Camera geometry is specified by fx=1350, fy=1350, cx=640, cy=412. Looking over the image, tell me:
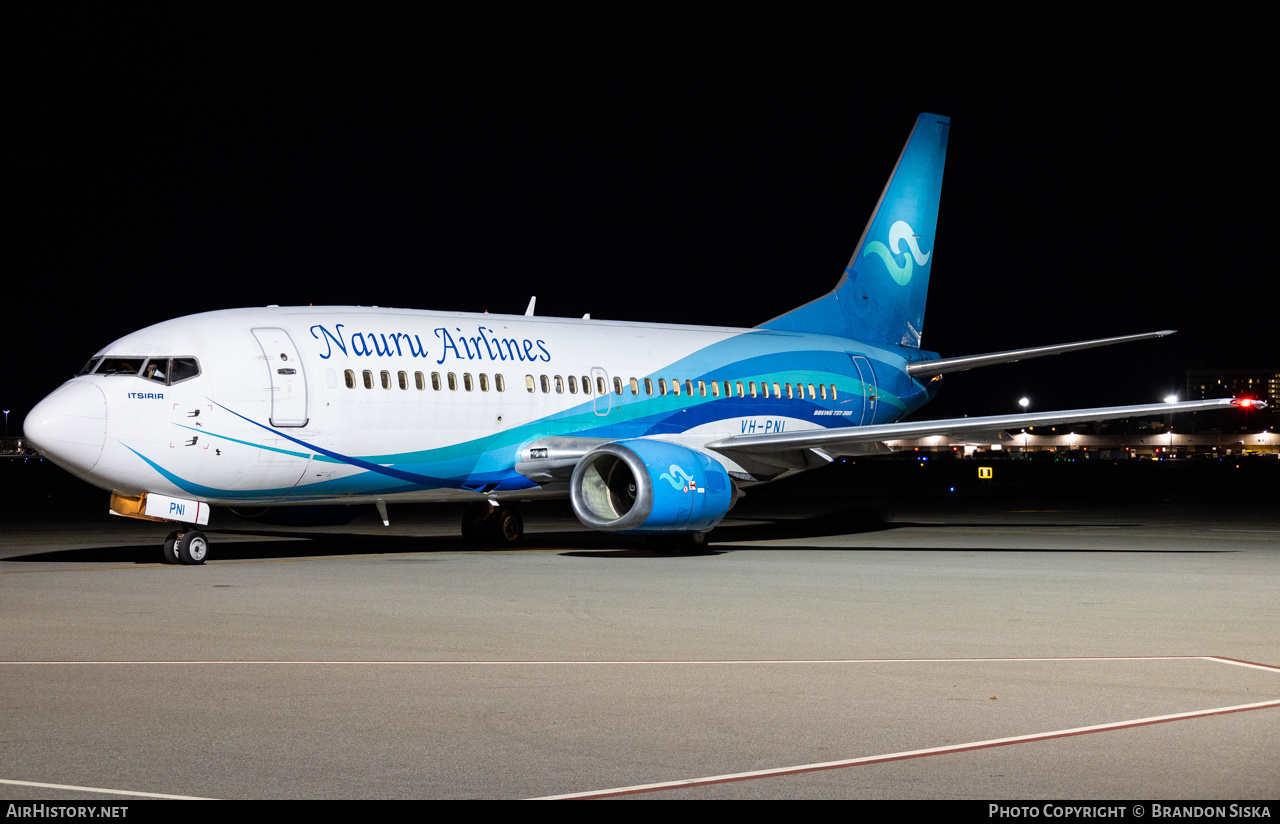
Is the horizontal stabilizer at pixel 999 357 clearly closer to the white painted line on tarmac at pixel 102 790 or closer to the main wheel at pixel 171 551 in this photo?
the main wheel at pixel 171 551

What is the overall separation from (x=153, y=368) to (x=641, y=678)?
36.6 feet

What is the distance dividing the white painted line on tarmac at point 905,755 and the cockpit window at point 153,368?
13409 millimetres

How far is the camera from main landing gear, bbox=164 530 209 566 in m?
18.3

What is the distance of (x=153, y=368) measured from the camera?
59.1 feet

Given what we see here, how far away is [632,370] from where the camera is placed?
23.2 metres

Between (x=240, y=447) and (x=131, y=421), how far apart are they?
4.70 ft

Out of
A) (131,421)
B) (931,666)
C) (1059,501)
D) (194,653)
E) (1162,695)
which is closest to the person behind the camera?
(1162,695)

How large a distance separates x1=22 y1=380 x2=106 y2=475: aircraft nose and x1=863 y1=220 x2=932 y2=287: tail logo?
16.9 metres

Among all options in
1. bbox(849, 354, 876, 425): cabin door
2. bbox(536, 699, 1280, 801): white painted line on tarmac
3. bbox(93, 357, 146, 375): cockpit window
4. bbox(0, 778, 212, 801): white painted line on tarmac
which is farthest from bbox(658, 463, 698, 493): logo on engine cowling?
bbox(0, 778, 212, 801): white painted line on tarmac

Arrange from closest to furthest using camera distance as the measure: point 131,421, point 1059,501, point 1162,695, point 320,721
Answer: point 320,721 → point 1162,695 → point 131,421 → point 1059,501

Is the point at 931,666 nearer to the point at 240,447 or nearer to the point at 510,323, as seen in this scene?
the point at 240,447

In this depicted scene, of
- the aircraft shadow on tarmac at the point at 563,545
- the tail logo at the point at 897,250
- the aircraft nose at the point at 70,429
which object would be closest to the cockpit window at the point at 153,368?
the aircraft nose at the point at 70,429

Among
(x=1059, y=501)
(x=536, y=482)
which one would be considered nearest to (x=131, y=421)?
(x=536, y=482)

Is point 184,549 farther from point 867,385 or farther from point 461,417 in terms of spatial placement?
point 867,385
